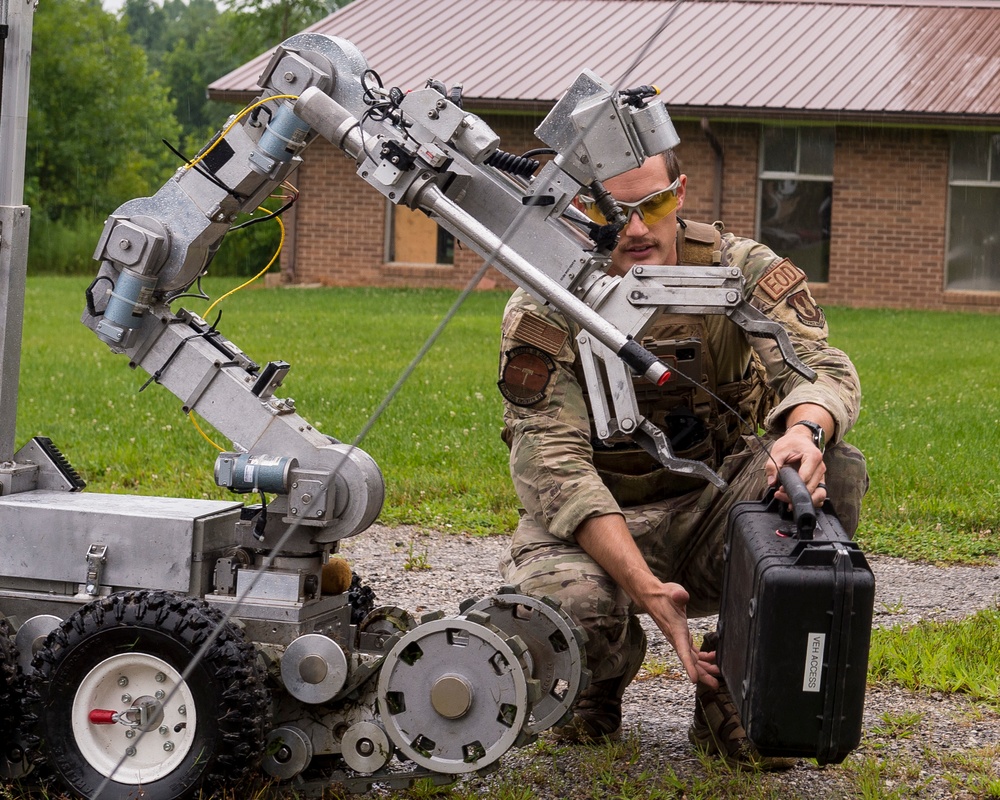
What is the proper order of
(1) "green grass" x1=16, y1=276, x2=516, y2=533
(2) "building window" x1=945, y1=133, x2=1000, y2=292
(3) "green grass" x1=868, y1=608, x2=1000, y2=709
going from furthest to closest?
(2) "building window" x1=945, y1=133, x2=1000, y2=292 → (1) "green grass" x1=16, y1=276, x2=516, y2=533 → (3) "green grass" x1=868, y1=608, x2=1000, y2=709

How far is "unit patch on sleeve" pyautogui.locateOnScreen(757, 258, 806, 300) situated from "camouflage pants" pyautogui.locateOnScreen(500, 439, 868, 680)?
1.46 feet

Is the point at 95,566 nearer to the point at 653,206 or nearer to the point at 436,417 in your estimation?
the point at 653,206

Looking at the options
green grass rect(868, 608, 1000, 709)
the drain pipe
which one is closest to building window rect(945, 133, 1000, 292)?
the drain pipe

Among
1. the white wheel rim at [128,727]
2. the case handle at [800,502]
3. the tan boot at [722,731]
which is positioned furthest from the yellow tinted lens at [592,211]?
the white wheel rim at [128,727]

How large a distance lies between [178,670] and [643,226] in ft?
5.66

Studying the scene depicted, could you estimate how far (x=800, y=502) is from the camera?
124 inches

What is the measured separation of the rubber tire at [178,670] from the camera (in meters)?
3.15

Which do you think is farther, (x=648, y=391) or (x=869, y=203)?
(x=869, y=203)

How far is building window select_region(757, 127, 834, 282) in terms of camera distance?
2166cm

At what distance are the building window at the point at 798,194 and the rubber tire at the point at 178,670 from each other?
1928cm

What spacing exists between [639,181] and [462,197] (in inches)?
32.2

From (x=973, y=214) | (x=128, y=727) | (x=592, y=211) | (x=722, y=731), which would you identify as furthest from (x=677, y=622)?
(x=973, y=214)

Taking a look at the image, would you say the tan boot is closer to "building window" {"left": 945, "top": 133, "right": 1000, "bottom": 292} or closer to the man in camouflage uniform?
the man in camouflage uniform

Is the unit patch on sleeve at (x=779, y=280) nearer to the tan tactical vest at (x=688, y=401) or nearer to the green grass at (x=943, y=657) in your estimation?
the tan tactical vest at (x=688, y=401)
